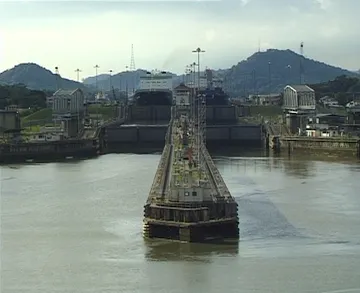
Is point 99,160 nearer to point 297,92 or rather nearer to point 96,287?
point 297,92

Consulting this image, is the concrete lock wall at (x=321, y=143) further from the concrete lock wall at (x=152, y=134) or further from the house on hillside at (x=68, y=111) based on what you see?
the house on hillside at (x=68, y=111)

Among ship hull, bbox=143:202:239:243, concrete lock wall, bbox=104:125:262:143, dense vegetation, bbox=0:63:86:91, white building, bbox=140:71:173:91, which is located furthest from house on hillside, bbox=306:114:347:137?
dense vegetation, bbox=0:63:86:91

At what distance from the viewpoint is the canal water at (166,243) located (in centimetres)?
843

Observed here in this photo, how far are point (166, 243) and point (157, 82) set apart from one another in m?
33.5

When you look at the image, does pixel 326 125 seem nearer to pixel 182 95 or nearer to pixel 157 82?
pixel 182 95

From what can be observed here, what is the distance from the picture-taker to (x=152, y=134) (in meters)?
30.3

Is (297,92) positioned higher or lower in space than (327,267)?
higher

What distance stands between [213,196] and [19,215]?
12.2ft

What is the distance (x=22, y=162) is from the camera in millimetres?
24031

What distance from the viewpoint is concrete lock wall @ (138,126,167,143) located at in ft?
99.1

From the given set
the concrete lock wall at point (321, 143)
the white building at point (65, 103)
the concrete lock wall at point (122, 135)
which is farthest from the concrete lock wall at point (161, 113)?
the concrete lock wall at point (321, 143)

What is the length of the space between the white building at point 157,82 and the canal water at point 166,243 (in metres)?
25.0

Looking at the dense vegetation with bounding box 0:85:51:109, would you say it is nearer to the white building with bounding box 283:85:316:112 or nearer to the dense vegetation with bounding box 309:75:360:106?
the white building with bounding box 283:85:316:112

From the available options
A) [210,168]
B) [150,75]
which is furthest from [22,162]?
[150,75]
